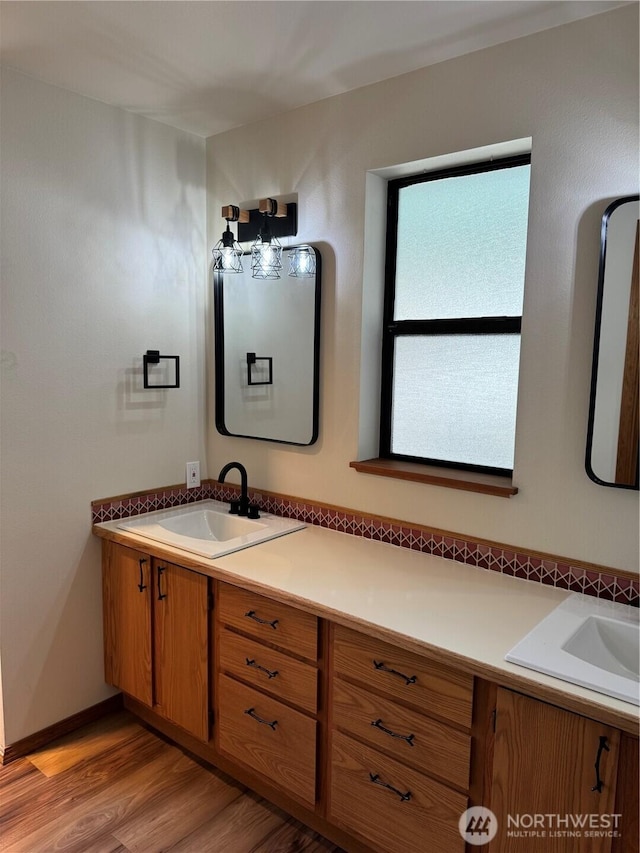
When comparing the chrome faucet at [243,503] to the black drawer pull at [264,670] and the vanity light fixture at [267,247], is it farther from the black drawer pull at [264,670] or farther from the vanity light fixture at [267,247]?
the vanity light fixture at [267,247]

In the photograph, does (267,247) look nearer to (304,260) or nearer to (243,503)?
(304,260)

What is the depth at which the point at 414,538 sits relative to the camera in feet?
7.26

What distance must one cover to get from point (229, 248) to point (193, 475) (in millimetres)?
1067

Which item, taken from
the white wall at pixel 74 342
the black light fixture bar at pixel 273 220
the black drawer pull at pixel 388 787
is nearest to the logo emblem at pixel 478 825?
the black drawer pull at pixel 388 787

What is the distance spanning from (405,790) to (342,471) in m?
1.14

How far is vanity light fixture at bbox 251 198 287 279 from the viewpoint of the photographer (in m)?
2.43

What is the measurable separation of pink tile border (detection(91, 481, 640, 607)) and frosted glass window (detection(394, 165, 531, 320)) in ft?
2.67

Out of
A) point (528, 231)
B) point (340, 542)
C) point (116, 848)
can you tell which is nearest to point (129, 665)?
point (116, 848)

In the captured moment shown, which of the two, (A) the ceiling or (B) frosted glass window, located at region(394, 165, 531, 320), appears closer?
(A) the ceiling

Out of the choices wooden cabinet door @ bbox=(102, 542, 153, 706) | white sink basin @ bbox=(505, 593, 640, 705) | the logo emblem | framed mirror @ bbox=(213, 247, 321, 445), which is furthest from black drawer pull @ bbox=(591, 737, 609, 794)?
wooden cabinet door @ bbox=(102, 542, 153, 706)

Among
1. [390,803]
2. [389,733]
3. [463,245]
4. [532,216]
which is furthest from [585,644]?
[463,245]

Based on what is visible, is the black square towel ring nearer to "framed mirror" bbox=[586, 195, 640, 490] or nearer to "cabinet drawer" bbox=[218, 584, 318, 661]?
"cabinet drawer" bbox=[218, 584, 318, 661]

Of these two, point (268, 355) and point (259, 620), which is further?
point (268, 355)

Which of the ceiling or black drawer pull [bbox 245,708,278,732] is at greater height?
the ceiling
